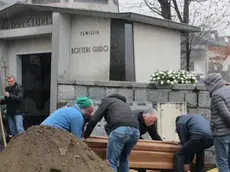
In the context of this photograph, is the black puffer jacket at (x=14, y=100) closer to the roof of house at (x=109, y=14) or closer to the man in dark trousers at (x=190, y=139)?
the roof of house at (x=109, y=14)

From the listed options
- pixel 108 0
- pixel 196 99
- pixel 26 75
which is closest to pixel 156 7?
pixel 108 0

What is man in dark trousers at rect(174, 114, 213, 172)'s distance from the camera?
713 centimetres

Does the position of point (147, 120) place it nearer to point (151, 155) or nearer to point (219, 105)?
point (151, 155)

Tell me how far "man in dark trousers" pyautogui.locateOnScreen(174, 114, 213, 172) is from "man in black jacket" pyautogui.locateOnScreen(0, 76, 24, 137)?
4185mm

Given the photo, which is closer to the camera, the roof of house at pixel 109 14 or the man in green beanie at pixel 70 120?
the man in green beanie at pixel 70 120

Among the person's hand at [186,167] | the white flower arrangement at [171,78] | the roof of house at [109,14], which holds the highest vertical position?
the roof of house at [109,14]

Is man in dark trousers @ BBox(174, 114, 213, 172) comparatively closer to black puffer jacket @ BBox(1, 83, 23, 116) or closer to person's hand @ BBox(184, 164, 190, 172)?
person's hand @ BBox(184, 164, 190, 172)

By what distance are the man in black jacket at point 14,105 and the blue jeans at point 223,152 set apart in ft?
16.3

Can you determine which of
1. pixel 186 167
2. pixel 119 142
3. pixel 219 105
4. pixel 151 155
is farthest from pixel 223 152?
pixel 119 142

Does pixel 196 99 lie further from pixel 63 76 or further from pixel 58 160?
pixel 58 160

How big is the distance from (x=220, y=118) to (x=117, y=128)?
1515 mm

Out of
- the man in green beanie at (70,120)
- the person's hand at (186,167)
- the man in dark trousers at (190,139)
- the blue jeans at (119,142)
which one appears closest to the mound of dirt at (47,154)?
the man in green beanie at (70,120)

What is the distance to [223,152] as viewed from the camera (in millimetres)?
6762

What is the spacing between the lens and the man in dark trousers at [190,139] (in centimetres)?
713
